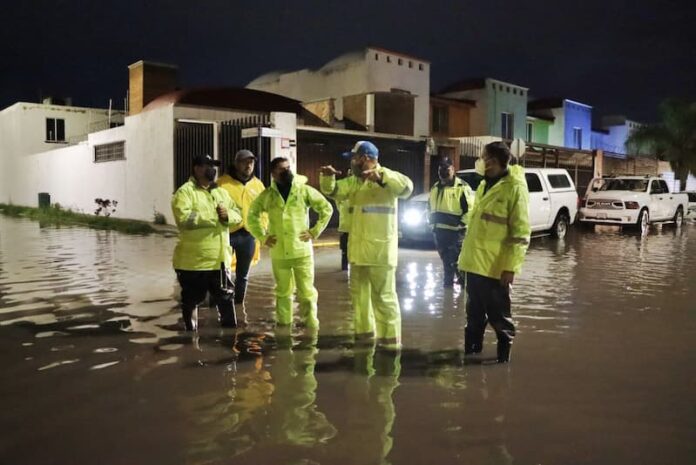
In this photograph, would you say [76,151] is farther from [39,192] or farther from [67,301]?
[67,301]

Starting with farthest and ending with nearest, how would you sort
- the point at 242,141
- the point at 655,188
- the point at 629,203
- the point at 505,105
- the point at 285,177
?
the point at 505,105 → the point at 655,188 → the point at 629,203 → the point at 242,141 → the point at 285,177

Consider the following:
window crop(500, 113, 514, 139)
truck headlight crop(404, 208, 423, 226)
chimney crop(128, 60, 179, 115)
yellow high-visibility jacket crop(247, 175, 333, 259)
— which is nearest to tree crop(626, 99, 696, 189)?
window crop(500, 113, 514, 139)

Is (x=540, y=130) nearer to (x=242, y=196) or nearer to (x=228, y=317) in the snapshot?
(x=242, y=196)

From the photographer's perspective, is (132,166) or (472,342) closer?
(472,342)

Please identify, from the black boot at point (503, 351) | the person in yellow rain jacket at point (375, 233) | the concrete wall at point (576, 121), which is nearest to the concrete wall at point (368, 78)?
the concrete wall at point (576, 121)

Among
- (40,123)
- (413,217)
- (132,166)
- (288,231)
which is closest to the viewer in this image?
(288,231)

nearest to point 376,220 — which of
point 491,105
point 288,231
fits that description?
point 288,231

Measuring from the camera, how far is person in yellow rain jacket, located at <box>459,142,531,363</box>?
522 cm

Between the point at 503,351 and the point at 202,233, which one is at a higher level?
the point at 202,233

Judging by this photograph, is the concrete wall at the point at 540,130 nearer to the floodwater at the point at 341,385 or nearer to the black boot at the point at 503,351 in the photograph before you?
the floodwater at the point at 341,385

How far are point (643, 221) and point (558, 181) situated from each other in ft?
14.6

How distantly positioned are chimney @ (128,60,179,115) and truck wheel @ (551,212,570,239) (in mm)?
16382

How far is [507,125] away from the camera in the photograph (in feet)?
115

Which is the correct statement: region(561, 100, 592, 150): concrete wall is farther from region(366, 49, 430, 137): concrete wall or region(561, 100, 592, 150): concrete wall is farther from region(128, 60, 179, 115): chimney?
region(128, 60, 179, 115): chimney
